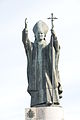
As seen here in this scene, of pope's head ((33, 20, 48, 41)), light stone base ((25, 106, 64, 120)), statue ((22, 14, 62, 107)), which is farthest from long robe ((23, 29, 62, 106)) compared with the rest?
light stone base ((25, 106, 64, 120))

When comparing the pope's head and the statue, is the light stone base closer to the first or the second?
the statue

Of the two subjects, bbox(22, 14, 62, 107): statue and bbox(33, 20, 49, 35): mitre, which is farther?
bbox(33, 20, 49, 35): mitre

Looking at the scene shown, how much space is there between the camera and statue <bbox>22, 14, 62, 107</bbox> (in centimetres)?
1952

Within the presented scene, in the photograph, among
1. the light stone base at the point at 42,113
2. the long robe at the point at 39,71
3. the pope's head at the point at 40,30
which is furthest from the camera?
the pope's head at the point at 40,30

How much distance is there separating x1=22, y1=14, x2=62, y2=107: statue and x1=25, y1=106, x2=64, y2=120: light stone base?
465 mm

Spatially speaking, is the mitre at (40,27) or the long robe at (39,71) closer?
the long robe at (39,71)

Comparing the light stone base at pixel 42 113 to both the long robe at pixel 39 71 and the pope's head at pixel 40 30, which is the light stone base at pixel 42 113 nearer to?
the long robe at pixel 39 71

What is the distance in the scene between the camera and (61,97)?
2002cm

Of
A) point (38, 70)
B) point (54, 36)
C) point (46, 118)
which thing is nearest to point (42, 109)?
point (46, 118)

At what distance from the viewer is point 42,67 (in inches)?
784

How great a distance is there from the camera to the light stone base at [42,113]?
1884cm

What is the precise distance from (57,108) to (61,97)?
1.07 m

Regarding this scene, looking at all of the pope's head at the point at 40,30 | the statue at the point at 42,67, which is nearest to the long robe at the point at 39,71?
the statue at the point at 42,67

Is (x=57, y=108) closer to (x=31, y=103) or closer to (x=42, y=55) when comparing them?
(x=31, y=103)
